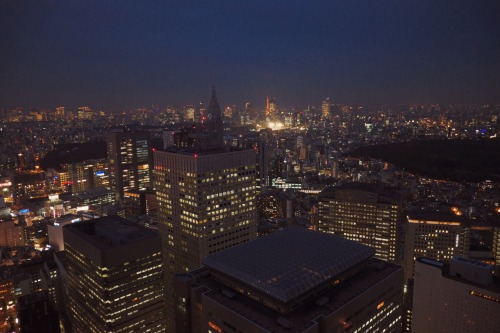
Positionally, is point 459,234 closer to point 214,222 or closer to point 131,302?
point 214,222

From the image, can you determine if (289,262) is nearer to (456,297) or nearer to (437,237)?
(456,297)

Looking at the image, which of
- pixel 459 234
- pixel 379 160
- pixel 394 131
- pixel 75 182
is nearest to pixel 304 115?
pixel 394 131

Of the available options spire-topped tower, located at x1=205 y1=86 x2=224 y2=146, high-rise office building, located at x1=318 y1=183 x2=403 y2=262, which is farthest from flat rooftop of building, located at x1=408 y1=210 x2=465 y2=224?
spire-topped tower, located at x1=205 y1=86 x2=224 y2=146

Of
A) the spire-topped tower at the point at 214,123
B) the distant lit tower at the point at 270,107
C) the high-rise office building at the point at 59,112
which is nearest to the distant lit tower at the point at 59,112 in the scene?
the high-rise office building at the point at 59,112

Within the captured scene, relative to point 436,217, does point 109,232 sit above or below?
above

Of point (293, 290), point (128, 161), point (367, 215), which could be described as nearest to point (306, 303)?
point (293, 290)

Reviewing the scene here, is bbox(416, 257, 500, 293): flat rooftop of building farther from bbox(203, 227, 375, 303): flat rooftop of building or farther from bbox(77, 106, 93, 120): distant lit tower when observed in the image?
bbox(77, 106, 93, 120): distant lit tower
